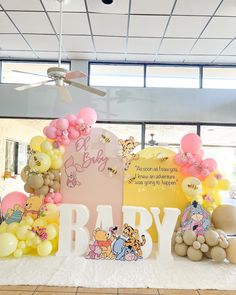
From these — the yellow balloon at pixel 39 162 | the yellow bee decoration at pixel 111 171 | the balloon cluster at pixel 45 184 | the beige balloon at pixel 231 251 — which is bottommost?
the beige balloon at pixel 231 251

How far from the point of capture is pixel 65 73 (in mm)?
3373

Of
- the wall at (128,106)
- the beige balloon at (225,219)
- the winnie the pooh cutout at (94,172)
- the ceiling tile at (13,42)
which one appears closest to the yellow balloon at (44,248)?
the winnie the pooh cutout at (94,172)

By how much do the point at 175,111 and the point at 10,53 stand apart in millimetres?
3394

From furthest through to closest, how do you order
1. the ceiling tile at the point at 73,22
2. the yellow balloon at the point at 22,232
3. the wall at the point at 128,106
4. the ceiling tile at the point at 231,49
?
1. the wall at the point at 128,106
2. the ceiling tile at the point at 231,49
3. the ceiling tile at the point at 73,22
4. the yellow balloon at the point at 22,232

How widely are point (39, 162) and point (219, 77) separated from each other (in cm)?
409

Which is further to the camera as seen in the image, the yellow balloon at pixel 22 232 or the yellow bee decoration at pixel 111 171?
the yellow bee decoration at pixel 111 171

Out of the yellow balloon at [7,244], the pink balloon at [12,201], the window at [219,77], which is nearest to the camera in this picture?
the yellow balloon at [7,244]

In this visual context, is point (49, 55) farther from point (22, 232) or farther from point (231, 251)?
point (231, 251)

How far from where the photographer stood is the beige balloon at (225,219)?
360 cm

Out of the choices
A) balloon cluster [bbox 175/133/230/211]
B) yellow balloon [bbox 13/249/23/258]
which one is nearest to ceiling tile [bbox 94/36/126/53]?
balloon cluster [bbox 175/133/230/211]

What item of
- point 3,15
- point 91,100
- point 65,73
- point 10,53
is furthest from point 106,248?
point 10,53

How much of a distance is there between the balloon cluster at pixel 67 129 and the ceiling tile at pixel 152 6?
62.7 inches

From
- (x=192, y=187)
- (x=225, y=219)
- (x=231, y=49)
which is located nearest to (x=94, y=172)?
(x=192, y=187)

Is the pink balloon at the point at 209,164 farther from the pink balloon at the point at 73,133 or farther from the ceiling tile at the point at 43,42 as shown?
the ceiling tile at the point at 43,42
